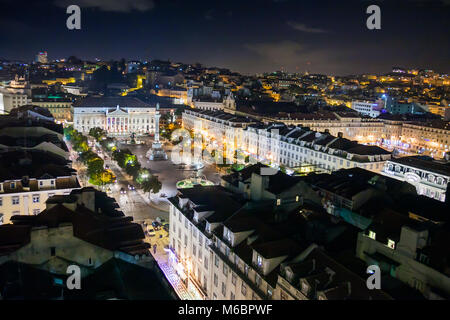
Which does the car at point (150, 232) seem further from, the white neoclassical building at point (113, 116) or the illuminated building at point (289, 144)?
the white neoclassical building at point (113, 116)

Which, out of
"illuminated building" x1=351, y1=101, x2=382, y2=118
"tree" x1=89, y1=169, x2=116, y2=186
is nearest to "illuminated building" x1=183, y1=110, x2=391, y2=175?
"tree" x1=89, y1=169, x2=116, y2=186

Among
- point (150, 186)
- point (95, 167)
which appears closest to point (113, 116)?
point (95, 167)

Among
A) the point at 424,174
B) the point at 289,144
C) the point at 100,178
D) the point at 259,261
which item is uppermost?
the point at 289,144

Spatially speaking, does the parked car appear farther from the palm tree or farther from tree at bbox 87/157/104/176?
tree at bbox 87/157/104/176

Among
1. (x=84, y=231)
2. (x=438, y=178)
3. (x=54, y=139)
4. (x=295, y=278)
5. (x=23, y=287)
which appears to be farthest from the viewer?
(x=54, y=139)

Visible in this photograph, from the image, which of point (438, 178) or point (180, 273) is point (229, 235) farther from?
point (438, 178)

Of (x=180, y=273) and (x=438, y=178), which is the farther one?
(x=438, y=178)

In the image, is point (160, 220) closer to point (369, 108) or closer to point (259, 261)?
point (259, 261)

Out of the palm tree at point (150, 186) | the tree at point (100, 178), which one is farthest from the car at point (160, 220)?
the tree at point (100, 178)
